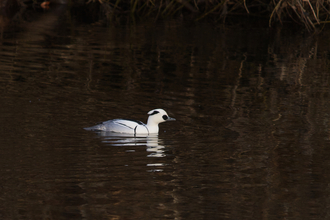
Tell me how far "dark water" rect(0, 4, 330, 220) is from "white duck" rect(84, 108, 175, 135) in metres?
0.20

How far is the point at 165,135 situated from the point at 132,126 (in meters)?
0.66

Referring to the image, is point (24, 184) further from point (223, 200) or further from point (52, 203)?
point (223, 200)

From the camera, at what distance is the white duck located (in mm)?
9983

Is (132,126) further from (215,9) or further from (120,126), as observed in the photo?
(215,9)

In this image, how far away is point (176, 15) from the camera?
33.3 meters

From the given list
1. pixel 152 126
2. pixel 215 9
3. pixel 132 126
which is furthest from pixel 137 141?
pixel 215 9

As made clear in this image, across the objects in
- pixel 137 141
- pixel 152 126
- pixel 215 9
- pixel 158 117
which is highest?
pixel 215 9

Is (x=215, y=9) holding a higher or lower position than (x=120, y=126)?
higher

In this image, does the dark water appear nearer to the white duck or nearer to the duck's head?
the white duck

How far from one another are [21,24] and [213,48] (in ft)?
31.3

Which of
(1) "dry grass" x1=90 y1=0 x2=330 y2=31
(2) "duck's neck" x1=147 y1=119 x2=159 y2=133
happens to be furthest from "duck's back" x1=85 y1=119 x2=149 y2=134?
(1) "dry grass" x1=90 y1=0 x2=330 y2=31

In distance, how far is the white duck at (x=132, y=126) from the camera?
9.98 meters

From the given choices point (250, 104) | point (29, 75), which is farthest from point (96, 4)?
point (250, 104)

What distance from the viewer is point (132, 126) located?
1002 cm
